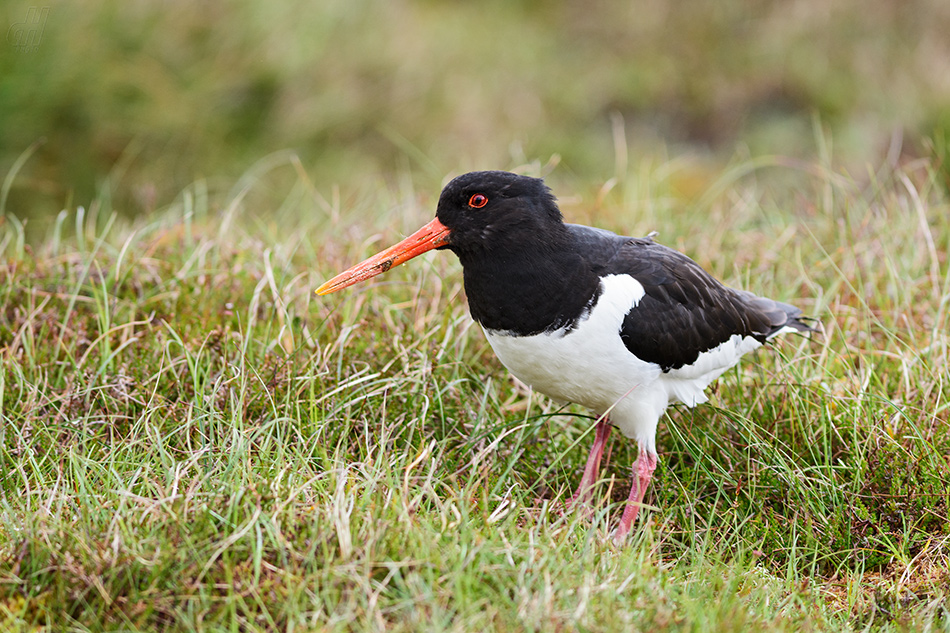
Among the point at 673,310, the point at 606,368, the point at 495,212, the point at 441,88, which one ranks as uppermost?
the point at 495,212

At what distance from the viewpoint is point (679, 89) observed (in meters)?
11.3

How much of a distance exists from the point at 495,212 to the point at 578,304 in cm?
52

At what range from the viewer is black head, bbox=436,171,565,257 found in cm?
379

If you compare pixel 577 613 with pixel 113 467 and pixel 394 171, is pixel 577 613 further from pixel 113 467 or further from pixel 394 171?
pixel 394 171

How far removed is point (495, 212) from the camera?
3809 mm

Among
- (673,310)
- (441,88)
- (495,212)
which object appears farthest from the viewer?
(441,88)

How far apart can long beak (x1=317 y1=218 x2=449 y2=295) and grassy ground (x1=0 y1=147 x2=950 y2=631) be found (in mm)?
420

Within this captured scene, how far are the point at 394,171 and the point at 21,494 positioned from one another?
225 inches

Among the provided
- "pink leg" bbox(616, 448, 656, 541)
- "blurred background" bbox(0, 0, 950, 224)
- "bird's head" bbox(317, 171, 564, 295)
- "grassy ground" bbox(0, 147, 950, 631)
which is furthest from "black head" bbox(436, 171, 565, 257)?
"blurred background" bbox(0, 0, 950, 224)

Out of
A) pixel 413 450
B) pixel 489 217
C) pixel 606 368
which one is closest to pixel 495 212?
pixel 489 217

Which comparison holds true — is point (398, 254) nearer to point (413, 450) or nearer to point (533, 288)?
point (533, 288)

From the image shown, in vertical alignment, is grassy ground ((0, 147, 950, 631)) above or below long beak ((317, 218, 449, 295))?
below

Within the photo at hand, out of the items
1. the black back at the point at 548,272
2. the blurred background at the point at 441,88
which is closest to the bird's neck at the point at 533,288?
the black back at the point at 548,272

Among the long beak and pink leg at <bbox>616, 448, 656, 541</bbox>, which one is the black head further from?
pink leg at <bbox>616, 448, 656, 541</bbox>
